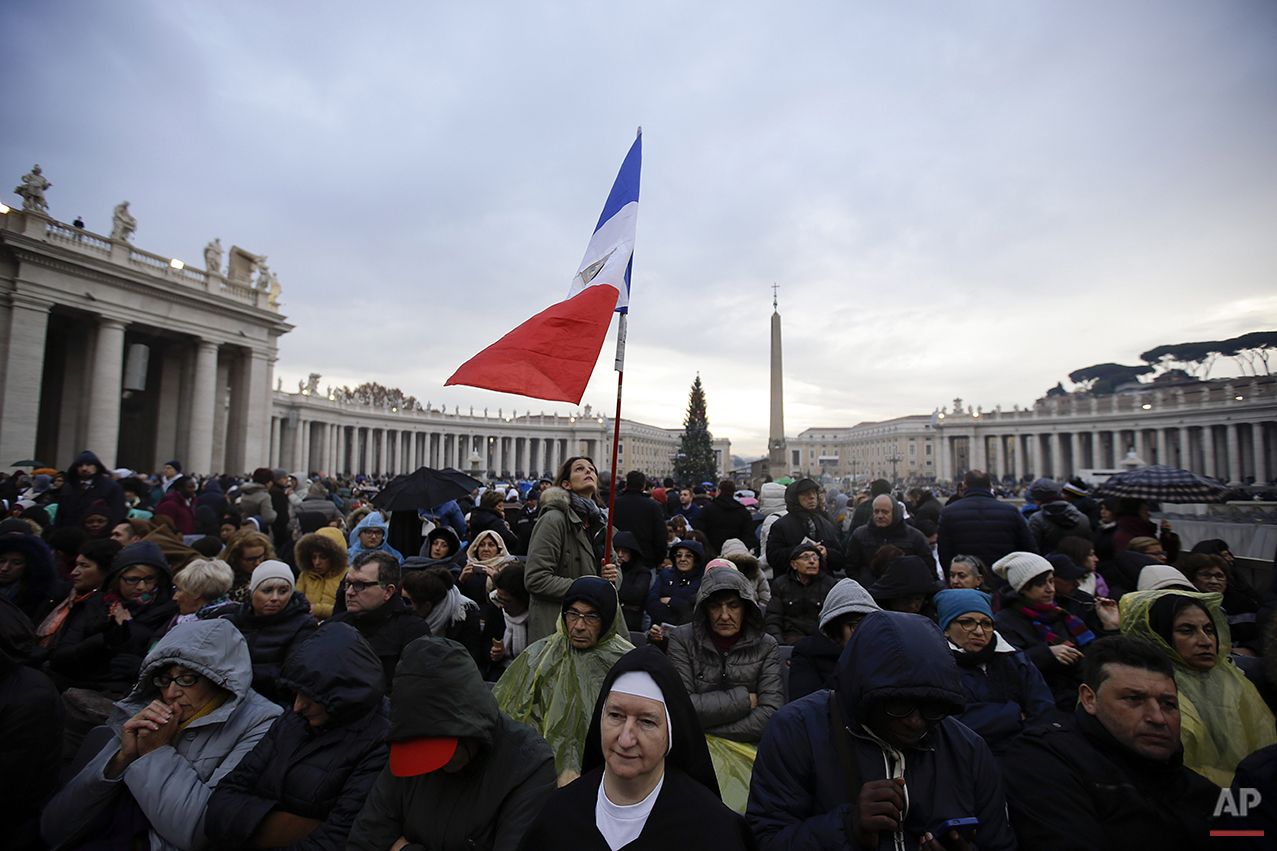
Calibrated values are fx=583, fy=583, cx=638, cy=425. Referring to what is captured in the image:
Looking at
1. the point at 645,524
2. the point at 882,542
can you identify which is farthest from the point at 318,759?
the point at 882,542

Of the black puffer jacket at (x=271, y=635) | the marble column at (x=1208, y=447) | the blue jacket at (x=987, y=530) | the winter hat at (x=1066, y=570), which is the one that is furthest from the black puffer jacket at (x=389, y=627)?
the marble column at (x=1208, y=447)

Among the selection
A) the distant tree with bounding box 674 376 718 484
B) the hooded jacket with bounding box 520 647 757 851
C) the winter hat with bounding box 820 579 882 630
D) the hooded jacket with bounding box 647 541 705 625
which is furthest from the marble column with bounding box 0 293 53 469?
the distant tree with bounding box 674 376 718 484

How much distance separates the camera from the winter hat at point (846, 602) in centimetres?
293

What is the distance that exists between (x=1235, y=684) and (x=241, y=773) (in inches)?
179

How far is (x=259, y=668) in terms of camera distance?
3176 millimetres

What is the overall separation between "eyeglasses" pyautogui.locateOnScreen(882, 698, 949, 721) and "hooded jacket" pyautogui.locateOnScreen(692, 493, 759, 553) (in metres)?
5.28

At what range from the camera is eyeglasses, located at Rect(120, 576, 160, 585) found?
3.65m

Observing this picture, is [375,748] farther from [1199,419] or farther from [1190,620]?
[1199,419]

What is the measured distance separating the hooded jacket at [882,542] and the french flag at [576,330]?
3.48 m

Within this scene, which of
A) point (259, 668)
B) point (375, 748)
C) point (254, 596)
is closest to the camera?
point (375, 748)

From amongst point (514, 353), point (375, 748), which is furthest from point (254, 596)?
point (514, 353)

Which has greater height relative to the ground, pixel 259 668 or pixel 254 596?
pixel 254 596

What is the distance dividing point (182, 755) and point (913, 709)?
120 inches

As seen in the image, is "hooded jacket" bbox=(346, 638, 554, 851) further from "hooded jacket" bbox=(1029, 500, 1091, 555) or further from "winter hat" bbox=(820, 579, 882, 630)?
"hooded jacket" bbox=(1029, 500, 1091, 555)
